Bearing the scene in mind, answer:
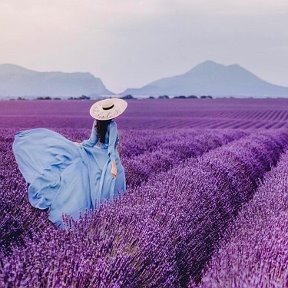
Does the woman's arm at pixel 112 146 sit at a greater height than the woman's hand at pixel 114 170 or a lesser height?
greater

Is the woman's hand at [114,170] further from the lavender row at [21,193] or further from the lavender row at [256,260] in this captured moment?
the lavender row at [256,260]

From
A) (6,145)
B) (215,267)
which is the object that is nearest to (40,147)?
(215,267)

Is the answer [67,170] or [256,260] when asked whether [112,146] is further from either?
[256,260]

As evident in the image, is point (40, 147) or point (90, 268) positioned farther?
point (40, 147)

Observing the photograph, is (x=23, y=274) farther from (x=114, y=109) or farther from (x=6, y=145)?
(x=6, y=145)

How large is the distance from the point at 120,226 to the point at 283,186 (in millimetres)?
2000

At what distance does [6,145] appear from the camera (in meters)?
8.27

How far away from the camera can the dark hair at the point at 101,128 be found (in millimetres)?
4895

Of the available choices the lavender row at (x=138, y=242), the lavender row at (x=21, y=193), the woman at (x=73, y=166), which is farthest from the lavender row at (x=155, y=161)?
the lavender row at (x=138, y=242)

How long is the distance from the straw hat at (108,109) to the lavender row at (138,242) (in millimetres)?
672

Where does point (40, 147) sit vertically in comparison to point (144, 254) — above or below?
above

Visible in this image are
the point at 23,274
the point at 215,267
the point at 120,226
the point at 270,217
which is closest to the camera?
the point at 23,274

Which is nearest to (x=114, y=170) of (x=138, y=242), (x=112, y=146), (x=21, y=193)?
(x=112, y=146)

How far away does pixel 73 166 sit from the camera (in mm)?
4680
